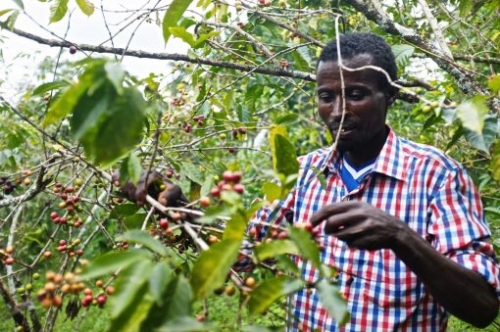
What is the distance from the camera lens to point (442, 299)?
4.90 ft

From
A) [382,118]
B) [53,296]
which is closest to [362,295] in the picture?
[382,118]

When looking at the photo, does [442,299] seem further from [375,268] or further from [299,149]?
[299,149]

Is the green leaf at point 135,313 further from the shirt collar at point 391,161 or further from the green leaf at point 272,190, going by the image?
the shirt collar at point 391,161

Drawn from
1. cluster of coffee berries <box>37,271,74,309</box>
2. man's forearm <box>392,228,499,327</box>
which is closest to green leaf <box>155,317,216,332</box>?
cluster of coffee berries <box>37,271,74,309</box>

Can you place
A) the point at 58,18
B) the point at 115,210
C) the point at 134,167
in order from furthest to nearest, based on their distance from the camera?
the point at 58,18, the point at 115,210, the point at 134,167

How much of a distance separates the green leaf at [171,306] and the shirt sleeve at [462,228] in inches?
32.4

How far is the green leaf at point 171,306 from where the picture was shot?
0.99m

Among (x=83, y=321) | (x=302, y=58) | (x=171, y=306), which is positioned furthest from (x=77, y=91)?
(x=83, y=321)

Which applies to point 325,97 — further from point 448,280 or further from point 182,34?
point 448,280

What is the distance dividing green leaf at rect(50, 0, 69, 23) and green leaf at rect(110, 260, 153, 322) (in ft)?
4.63

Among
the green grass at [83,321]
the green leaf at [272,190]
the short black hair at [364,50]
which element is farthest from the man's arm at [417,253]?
the green grass at [83,321]

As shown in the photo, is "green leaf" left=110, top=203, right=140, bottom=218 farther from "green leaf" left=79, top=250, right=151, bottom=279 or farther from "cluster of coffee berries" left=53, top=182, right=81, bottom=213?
"green leaf" left=79, top=250, right=151, bottom=279

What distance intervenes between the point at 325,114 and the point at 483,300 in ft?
2.44

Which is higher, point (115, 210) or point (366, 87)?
point (366, 87)
